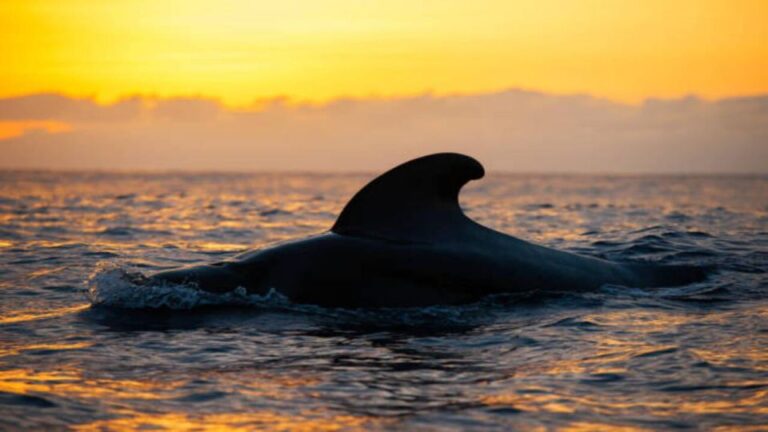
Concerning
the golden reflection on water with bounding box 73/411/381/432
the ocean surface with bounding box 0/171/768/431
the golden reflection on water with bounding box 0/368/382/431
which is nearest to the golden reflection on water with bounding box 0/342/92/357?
the ocean surface with bounding box 0/171/768/431

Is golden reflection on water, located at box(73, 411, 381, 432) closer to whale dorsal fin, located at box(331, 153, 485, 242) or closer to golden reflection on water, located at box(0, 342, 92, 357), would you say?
golden reflection on water, located at box(0, 342, 92, 357)

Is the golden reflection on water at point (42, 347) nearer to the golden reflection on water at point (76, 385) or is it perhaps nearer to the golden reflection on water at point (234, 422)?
the golden reflection on water at point (76, 385)

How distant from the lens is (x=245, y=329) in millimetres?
9422

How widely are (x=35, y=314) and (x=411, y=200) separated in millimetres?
4213

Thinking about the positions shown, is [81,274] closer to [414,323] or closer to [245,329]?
[245,329]

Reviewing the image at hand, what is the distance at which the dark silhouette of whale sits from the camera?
1027 centimetres

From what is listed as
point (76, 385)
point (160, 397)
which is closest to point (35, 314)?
point (76, 385)

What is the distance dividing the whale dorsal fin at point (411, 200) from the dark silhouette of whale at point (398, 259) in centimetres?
1

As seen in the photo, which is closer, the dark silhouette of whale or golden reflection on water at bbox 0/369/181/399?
golden reflection on water at bbox 0/369/181/399

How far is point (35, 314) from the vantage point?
10.4 m

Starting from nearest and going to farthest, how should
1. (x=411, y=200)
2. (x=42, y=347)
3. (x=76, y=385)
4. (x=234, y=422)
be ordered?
(x=234, y=422) → (x=76, y=385) → (x=42, y=347) → (x=411, y=200)

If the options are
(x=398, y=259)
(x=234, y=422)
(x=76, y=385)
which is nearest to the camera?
(x=234, y=422)

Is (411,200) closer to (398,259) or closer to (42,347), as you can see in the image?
(398,259)

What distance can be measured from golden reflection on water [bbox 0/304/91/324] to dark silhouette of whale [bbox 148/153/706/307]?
90 centimetres
